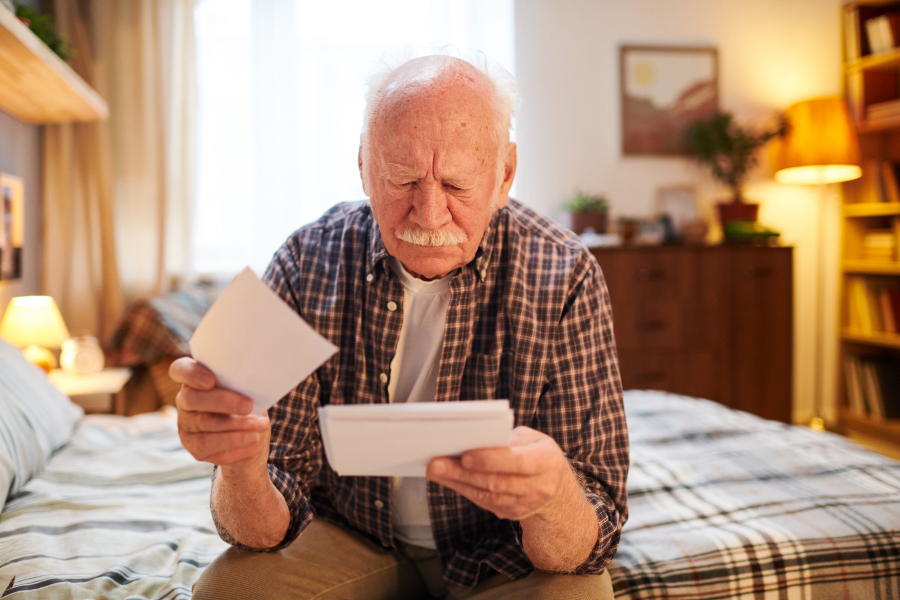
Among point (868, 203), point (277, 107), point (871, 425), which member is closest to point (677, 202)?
point (868, 203)

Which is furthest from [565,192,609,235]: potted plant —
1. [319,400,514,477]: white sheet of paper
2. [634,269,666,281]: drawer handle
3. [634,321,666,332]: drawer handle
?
[319,400,514,477]: white sheet of paper

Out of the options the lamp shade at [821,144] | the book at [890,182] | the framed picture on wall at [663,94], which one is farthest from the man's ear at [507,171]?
the book at [890,182]

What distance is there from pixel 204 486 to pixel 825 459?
1.51m

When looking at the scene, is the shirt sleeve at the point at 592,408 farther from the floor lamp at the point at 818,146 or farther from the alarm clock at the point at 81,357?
the floor lamp at the point at 818,146

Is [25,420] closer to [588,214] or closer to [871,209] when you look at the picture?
[588,214]

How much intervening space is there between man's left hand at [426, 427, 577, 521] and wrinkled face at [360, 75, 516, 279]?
0.35 metres

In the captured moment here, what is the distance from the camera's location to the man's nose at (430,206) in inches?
33.7

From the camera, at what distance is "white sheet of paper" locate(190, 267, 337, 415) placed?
22.4 inches

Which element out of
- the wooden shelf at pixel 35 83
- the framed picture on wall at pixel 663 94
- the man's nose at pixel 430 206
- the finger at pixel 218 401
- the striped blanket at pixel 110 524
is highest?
the framed picture on wall at pixel 663 94

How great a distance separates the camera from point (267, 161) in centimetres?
326

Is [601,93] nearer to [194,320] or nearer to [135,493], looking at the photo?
[194,320]

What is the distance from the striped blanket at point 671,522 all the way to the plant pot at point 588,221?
6.28 feet

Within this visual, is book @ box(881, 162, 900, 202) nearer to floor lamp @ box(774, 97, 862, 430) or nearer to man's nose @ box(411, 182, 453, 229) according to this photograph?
floor lamp @ box(774, 97, 862, 430)

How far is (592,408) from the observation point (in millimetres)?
919
